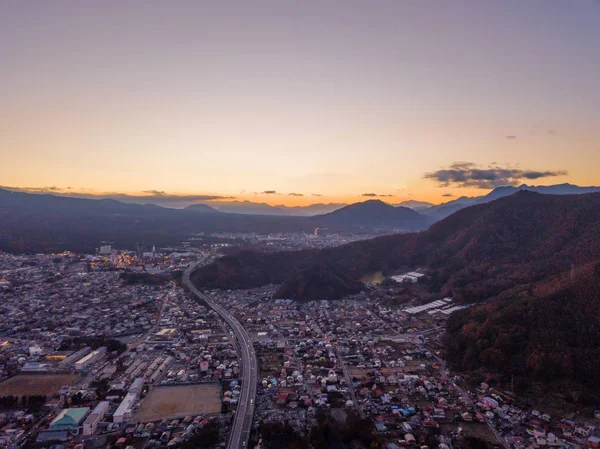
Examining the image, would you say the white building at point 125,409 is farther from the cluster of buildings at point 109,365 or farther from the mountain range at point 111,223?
the mountain range at point 111,223

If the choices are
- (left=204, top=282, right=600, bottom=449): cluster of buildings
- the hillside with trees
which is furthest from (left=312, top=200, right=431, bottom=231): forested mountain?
the hillside with trees

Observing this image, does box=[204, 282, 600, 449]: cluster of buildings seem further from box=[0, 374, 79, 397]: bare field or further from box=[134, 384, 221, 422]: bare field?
box=[0, 374, 79, 397]: bare field

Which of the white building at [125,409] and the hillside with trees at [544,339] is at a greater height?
the hillside with trees at [544,339]


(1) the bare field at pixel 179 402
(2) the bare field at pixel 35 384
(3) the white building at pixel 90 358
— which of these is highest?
(1) the bare field at pixel 179 402

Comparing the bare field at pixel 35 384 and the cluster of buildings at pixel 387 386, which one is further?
the bare field at pixel 35 384

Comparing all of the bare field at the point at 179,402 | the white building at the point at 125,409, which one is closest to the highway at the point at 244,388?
the bare field at the point at 179,402

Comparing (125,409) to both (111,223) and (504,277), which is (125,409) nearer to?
(504,277)

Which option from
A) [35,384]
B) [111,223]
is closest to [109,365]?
[35,384]
